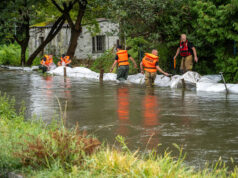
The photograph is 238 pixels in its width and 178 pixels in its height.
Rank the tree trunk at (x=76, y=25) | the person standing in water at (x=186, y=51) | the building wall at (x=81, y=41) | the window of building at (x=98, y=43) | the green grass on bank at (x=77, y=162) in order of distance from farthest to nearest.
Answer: the window of building at (x=98, y=43) → the building wall at (x=81, y=41) → the tree trunk at (x=76, y=25) → the person standing in water at (x=186, y=51) → the green grass on bank at (x=77, y=162)

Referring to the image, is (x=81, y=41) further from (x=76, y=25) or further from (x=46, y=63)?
(x=46, y=63)

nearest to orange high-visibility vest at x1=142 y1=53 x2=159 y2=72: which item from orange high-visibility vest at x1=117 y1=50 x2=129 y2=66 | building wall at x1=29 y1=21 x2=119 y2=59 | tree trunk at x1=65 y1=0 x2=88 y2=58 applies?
orange high-visibility vest at x1=117 y1=50 x2=129 y2=66

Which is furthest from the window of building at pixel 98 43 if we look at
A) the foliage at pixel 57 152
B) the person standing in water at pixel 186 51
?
the foliage at pixel 57 152

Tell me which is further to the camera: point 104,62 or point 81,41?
point 81,41

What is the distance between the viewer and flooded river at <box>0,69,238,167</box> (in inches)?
301

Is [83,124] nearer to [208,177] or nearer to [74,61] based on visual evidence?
[208,177]

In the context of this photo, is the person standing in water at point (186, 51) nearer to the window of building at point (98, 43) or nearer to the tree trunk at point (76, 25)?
the tree trunk at point (76, 25)

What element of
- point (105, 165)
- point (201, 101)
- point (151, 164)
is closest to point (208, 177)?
point (151, 164)

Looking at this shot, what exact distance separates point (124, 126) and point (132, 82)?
1258cm

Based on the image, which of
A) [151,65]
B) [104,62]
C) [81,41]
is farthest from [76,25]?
[151,65]

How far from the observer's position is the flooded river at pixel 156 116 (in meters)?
7.65

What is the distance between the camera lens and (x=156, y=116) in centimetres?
1061

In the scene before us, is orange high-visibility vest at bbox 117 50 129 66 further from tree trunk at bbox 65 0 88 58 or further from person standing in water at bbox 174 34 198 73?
tree trunk at bbox 65 0 88 58

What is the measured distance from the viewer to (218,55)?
18.9m
